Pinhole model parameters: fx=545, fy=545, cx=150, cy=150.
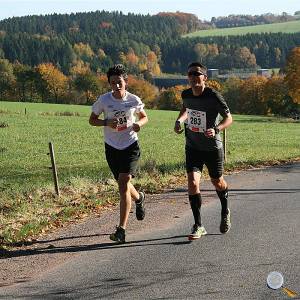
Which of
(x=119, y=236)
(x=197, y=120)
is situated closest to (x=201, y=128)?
(x=197, y=120)

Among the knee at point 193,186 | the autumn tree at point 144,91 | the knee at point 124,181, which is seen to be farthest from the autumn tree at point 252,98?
the knee at point 124,181

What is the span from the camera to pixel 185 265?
214 inches

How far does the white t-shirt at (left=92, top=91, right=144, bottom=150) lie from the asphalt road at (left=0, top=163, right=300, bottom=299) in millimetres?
1200

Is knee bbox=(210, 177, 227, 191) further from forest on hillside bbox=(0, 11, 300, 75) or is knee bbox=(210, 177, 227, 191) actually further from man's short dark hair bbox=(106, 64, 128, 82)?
forest on hillside bbox=(0, 11, 300, 75)

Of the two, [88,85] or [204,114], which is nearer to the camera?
[204,114]

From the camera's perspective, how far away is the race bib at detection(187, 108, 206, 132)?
256 inches

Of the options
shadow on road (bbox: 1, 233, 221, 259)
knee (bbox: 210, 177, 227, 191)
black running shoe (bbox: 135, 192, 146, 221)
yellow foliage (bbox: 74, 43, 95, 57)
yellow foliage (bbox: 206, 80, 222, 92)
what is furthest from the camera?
yellow foliage (bbox: 74, 43, 95, 57)

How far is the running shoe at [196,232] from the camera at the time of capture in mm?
6430

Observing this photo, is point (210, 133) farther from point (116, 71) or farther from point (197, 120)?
point (116, 71)

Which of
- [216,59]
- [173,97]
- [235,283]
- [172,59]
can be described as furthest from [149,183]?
[172,59]

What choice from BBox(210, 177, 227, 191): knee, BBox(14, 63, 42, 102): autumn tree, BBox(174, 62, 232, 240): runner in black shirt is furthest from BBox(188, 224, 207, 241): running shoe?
BBox(14, 63, 42, 102): autumn tree

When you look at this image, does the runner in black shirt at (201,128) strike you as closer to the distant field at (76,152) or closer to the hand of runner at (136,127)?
the hand of runner at (136,127)

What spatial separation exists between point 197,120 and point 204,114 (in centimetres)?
11

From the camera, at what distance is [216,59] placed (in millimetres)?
163250
